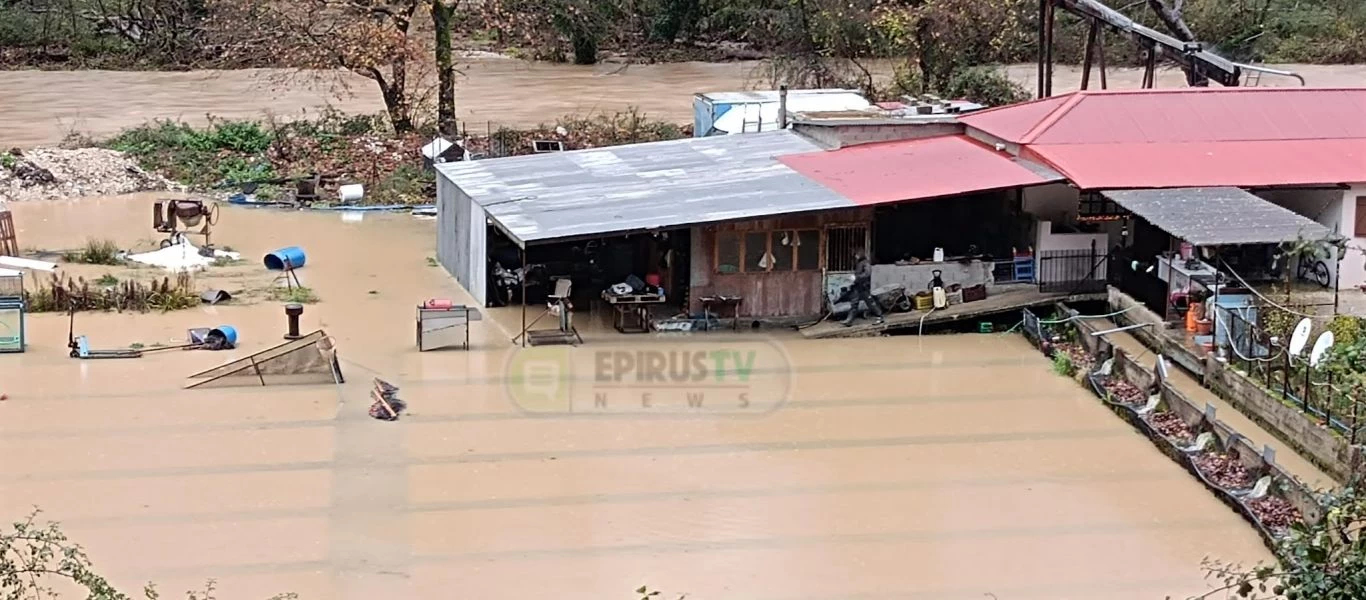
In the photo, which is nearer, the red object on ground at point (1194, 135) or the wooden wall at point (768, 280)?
the wooden wall at point (768, 280)

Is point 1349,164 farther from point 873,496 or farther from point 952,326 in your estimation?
point 873,496

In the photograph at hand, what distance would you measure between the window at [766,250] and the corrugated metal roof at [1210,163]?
10.9ft

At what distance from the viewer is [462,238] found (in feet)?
73.8

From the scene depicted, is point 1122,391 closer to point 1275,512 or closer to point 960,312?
point 960,312

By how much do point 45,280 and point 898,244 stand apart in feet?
36.4

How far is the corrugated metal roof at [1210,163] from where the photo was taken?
20.8 meters

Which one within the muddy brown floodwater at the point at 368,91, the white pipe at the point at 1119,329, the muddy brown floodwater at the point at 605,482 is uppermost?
the muddy brown floodwater at the point at 368,91

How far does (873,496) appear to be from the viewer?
14.5 m

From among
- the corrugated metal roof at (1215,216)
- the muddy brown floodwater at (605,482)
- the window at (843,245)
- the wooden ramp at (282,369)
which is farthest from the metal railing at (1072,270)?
the wooden ramp at (282,369)

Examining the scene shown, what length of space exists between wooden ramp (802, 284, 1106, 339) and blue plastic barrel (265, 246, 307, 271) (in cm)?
753

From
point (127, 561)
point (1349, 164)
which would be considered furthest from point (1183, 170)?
point (127, 561)

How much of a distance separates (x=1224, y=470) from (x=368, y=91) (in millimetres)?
30943

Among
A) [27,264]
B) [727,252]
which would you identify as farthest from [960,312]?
[27,264]

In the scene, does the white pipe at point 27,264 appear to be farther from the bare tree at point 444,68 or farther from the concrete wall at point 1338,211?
the concrete wall at point 1338,211
